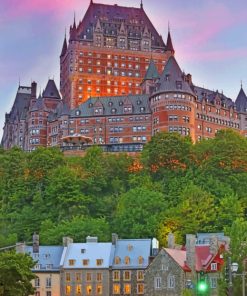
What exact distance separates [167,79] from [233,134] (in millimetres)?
29138

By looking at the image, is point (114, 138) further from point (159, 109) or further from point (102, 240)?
point (102, 240)

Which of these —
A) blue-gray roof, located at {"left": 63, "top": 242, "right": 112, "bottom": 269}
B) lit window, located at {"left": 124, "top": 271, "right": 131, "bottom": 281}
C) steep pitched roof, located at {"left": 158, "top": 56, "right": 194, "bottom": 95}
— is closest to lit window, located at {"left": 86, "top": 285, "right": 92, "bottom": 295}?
blue-gray roof, located at {"left": 63, "top": 242, "right": 112, "bottom": 269}

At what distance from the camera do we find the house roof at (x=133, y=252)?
336ft

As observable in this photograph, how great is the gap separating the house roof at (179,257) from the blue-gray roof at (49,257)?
1735 centimetres

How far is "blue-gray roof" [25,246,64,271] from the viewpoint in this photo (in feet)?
340

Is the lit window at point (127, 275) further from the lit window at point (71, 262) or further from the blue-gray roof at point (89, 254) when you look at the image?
the lit window at point (71, 262)

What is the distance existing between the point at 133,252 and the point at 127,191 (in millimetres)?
42278

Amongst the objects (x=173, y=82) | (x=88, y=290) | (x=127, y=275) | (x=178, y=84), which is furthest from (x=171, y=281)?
(x=173, y=82)

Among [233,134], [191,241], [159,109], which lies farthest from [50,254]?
[159,109]

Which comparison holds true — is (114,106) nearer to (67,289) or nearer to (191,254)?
(67,289)

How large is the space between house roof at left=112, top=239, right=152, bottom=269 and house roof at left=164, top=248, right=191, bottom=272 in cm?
695

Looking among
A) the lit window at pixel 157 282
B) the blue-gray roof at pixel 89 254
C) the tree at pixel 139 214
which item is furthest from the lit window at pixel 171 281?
the tree at pixel 139 214

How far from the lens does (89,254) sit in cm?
10400

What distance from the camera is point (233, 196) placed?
127 m
